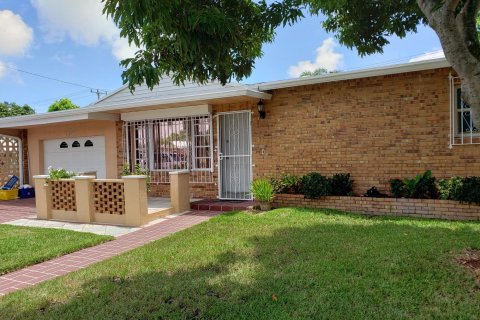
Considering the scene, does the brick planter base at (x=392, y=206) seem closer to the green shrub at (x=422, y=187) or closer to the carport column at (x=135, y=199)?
the green shrub at (x=422, y=187)

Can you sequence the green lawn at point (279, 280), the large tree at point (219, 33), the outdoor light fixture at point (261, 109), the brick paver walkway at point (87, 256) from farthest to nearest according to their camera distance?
the outdoor light fixture at point (261, 109) → the brick paver walkway at point (87, 256) → the large tree at point (219, 33) → the green lawn at point (279, 280)

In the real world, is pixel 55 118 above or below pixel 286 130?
above

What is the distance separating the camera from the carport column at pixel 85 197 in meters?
8.24

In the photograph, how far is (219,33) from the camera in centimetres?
418

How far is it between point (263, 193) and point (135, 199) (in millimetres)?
2818

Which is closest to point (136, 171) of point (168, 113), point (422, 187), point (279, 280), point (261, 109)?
point (168, 113)

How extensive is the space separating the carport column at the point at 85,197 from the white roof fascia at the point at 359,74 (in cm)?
462

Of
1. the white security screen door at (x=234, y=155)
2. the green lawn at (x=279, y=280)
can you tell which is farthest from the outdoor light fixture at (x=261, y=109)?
the green lawn at (x=279, y=280)

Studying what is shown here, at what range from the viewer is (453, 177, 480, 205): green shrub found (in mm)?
6746

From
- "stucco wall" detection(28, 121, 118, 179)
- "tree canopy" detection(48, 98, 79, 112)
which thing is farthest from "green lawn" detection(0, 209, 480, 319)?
"tree canopy" detection(48, 98, 79, 112)

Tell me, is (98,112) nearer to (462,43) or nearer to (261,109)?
(261,109)

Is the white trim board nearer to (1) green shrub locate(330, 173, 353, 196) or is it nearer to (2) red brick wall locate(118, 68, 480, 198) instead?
(2) red brick wall locate(118, 68, 480, 198)

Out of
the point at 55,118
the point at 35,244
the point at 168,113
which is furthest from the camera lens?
the point at 55,118

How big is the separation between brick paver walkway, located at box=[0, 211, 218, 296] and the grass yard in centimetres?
15
